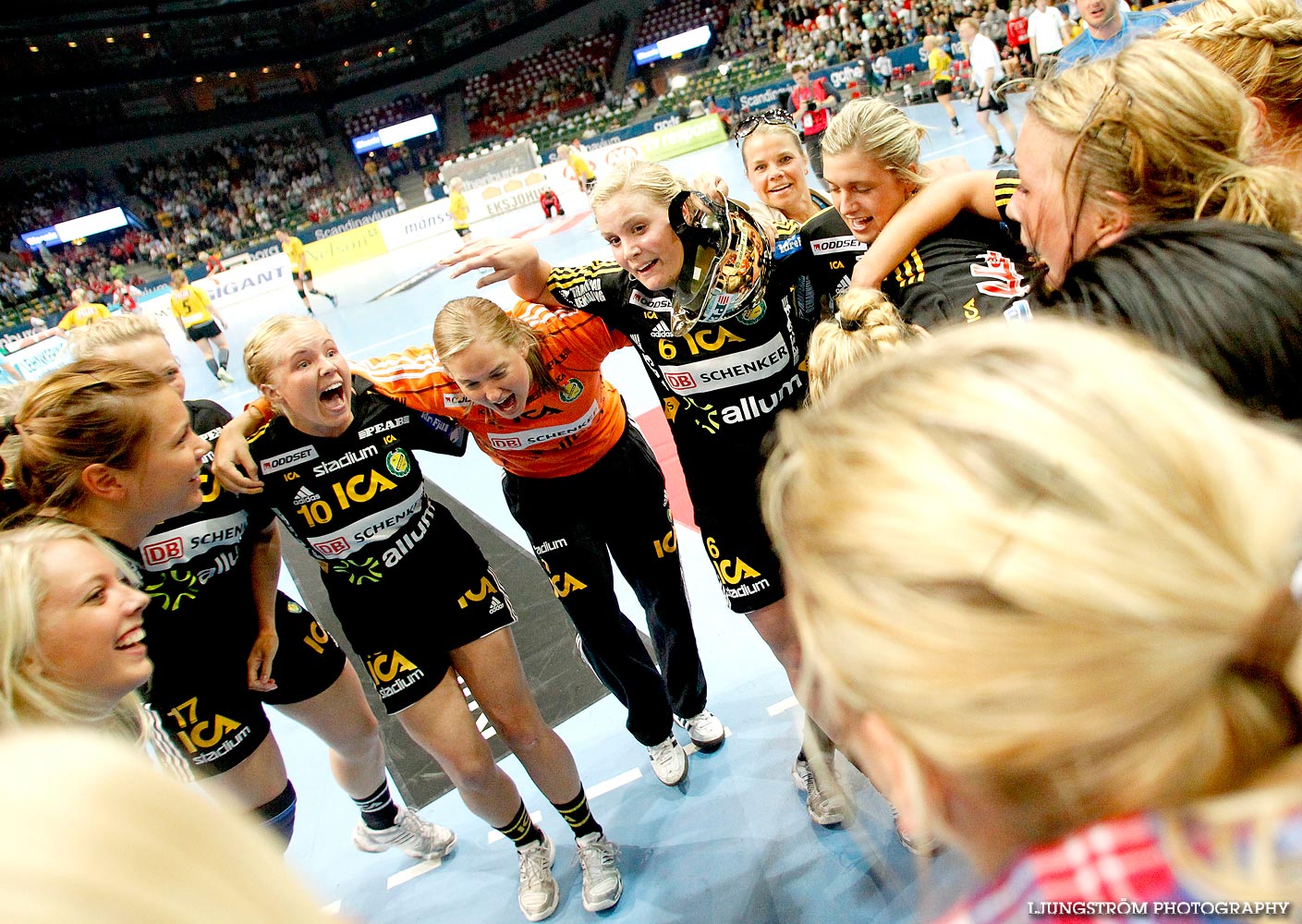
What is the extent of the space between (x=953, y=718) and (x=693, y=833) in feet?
9.02

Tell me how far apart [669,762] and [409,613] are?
135cm

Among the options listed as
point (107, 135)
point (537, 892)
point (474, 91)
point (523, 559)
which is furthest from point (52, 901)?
point (474, 91)

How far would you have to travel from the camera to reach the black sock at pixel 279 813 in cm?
282

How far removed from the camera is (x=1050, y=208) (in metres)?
1.71

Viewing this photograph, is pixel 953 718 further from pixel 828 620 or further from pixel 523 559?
pixel 523 559

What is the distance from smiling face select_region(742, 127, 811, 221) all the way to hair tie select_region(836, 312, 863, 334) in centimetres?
173

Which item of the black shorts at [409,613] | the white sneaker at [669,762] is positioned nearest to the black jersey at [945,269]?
the black shorts at [409,613]

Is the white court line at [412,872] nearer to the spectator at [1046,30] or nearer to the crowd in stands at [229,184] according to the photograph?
the spectator at [1046,30]

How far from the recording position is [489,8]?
4047 cm

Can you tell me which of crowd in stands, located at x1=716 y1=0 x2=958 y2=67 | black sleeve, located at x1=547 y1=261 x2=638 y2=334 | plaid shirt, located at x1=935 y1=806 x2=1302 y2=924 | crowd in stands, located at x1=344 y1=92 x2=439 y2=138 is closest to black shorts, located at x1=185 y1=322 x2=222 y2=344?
black sleeve, located at x1=547 y1=261 x2=638 y2=334

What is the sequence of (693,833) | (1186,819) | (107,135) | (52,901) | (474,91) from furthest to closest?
1. (474,91)
2. (107,135)
3. (693,833)
4. (1186,819)
5. (52,901)

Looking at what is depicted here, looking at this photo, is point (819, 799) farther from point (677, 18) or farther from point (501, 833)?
point (677, 18)

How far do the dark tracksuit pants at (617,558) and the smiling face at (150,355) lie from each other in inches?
52.0

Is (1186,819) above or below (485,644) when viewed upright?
above
